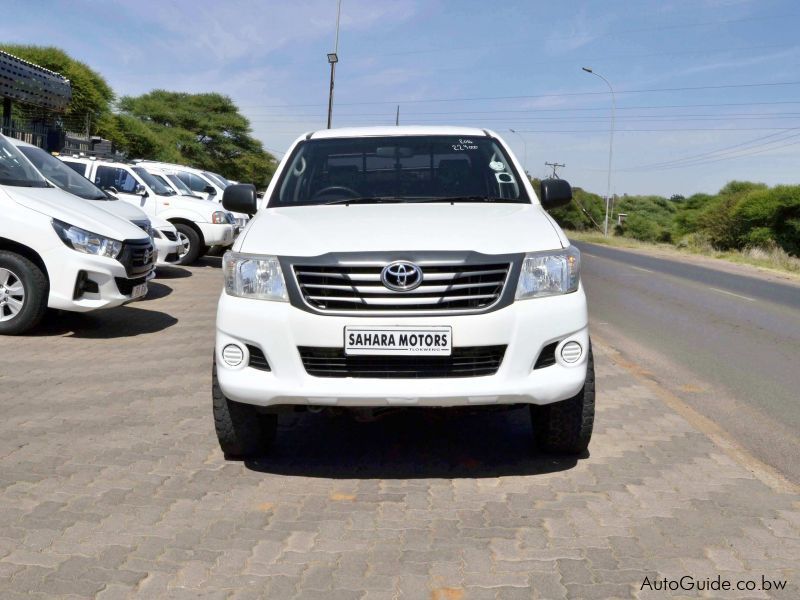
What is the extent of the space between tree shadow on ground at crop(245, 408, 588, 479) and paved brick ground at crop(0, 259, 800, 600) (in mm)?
19

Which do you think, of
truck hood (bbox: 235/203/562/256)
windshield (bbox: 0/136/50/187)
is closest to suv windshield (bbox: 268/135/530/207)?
truck hood (bbox: 235/203/562/256)

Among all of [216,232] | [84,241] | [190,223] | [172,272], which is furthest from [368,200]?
[190,223]

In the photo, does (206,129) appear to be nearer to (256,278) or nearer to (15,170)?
(15,170)

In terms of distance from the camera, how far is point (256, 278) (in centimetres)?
433

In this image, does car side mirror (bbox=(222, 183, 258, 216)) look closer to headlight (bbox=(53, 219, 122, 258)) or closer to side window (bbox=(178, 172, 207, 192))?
headlight (bbox=(53, 219, 122, 258))

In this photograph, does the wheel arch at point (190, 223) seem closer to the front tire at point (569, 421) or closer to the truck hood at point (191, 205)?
the truck hood at point (191, 205)

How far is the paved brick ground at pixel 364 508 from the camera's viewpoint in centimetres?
333

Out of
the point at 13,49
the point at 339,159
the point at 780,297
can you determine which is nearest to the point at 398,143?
the point at 339,159

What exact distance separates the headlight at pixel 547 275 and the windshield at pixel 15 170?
5955mm

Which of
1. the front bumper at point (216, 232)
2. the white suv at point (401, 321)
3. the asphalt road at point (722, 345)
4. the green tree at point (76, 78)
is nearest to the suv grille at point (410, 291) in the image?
the white suv at point (401, 321)

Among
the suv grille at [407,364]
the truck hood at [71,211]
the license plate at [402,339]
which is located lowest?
the suv grille at [407,364]

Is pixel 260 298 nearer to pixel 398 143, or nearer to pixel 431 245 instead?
pixel 431 245

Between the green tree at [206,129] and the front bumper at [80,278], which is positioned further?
the green tree at [206,129]

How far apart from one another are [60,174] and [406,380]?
7541mm
